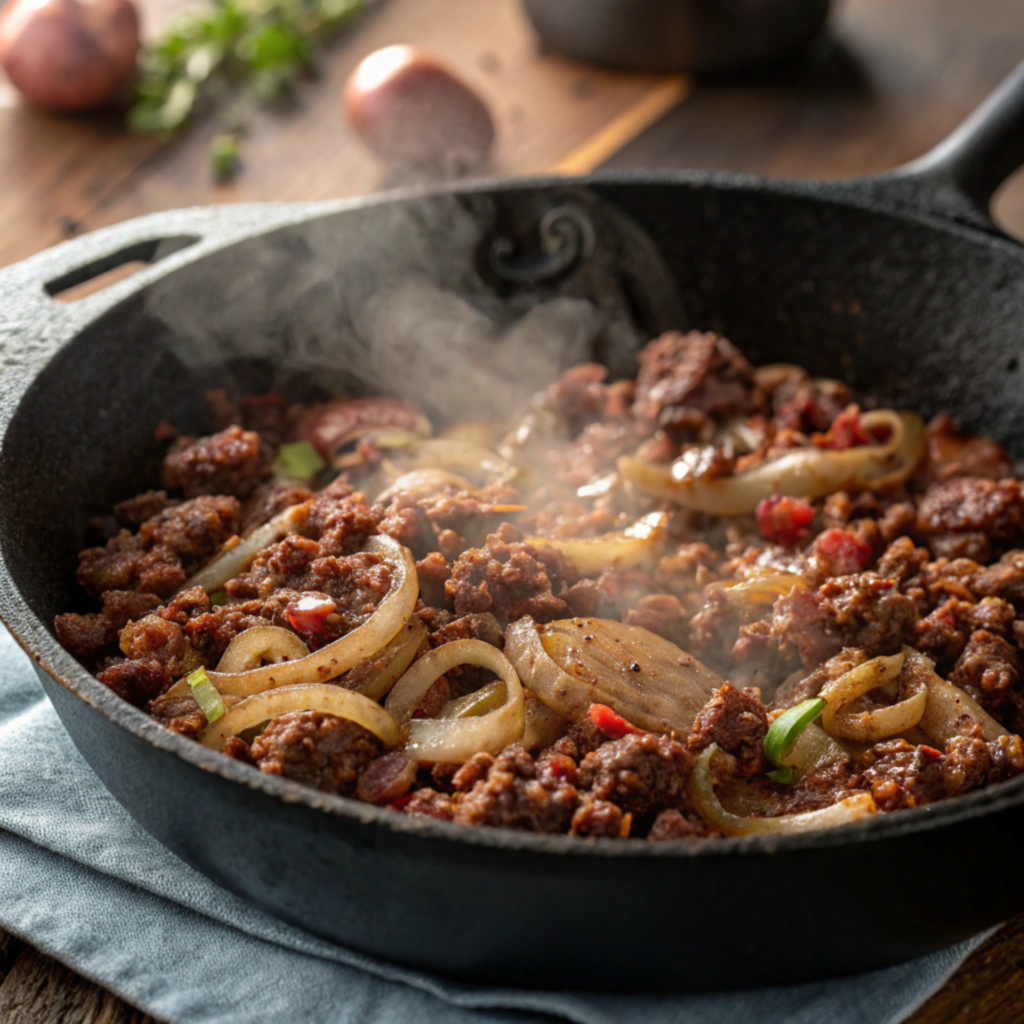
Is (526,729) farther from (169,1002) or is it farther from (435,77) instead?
(435,77)

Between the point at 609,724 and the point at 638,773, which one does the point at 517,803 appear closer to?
the point at 638,773

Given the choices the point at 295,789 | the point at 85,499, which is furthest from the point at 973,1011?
the point at 85,499

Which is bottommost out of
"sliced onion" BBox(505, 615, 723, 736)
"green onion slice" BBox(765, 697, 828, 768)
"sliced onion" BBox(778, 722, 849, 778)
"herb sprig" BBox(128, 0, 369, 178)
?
"sliced onion" BBox(778, 722, 849, 778)

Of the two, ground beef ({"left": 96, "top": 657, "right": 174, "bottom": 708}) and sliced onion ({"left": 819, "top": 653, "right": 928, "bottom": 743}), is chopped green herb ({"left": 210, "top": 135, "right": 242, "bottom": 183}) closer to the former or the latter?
ground beef ({"left": 96, "top": 657, "right": 174, "bottom": 708})

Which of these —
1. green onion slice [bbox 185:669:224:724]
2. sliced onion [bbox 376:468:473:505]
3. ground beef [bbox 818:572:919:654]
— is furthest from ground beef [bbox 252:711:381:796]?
ground beef [bbox 818:572:919:654]

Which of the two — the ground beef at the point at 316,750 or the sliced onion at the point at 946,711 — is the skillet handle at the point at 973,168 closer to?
the sliced onion at the point at 946,711
